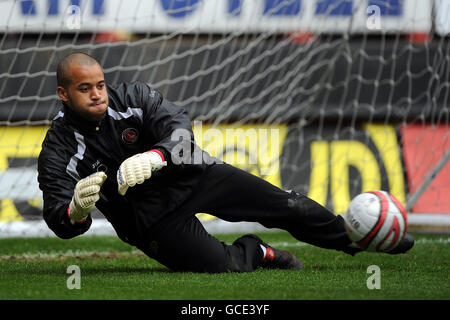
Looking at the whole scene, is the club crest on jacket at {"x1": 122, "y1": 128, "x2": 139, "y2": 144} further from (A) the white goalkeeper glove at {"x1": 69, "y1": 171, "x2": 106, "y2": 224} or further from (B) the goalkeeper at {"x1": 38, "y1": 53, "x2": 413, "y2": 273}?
(A) the white goalkeeper glove at {"x1": 69, "y1": 171, "x2": 106, "y2": 224}

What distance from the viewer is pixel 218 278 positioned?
327 cm

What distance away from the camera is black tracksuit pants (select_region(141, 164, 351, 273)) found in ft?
11.4

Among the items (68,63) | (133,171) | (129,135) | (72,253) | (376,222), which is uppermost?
(68,63)

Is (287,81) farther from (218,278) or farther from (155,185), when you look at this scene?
(218,278)

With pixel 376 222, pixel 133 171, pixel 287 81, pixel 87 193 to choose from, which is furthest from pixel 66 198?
pixel 287 81

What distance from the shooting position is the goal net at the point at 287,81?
243 inches

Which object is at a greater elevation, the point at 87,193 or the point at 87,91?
the point at 87,91

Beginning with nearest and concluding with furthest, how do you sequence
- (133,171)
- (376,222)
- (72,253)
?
(133,171) → (376,222) → (72,253)

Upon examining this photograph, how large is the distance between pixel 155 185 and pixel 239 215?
401 millimetres

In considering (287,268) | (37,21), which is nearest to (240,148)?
(37,21)

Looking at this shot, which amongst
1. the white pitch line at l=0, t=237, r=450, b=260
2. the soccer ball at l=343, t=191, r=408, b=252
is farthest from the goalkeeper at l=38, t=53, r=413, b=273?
the white pitch line at l=0, t=237, r=450, b=260

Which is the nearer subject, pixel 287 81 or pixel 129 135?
pixel 129 135
